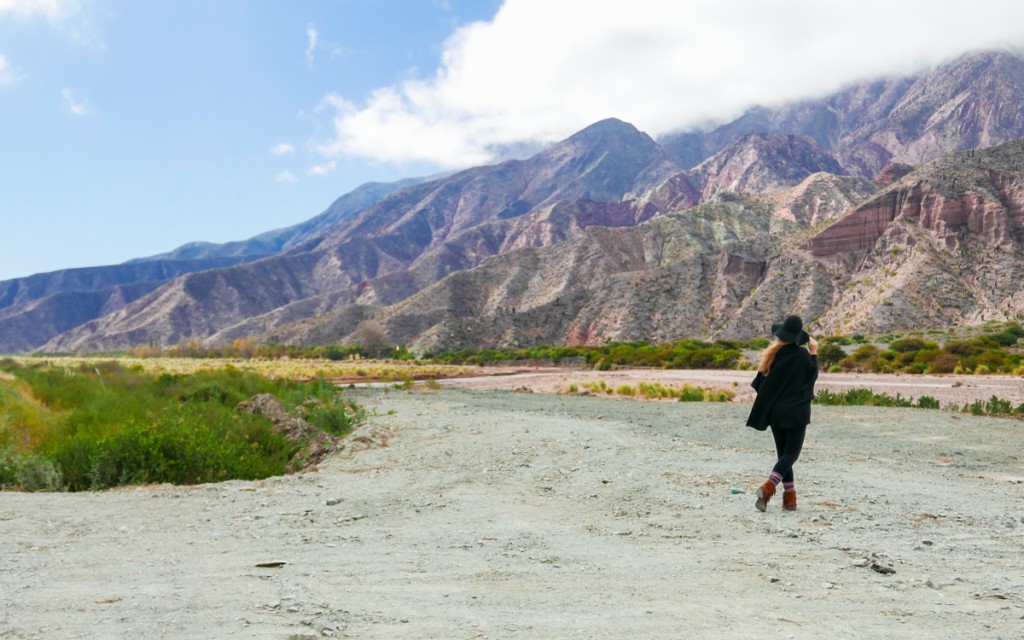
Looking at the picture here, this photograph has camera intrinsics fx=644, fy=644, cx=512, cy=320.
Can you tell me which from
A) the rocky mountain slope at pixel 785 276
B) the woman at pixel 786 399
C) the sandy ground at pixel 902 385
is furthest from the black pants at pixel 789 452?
the rocky mountain slope at pixel 785 276

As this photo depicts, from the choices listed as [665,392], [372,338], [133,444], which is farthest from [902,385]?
[372,338]

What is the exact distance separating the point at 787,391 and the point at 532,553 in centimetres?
344

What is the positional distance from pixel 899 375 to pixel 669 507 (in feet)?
100

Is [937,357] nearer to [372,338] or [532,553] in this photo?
[532,553]

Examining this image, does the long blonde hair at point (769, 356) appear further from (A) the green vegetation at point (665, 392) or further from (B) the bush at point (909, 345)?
(B) the bush at point (909, 345)

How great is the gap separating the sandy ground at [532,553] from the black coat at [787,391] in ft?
3.20

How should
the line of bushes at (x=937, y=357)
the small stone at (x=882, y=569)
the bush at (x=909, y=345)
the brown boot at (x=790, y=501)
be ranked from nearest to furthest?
the small stone at (x=882, y=569) → the brown boot at (x=790, y=501) → the line of bushes at (x=937, y=357) → the bush at (x=909, y=345)

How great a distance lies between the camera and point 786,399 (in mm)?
6969

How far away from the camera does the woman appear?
6.87m

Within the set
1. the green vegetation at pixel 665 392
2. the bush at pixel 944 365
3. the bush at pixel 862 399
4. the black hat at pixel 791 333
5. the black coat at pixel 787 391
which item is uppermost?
the black hat at pixel 791 333

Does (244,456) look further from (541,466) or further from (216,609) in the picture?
(216,609)

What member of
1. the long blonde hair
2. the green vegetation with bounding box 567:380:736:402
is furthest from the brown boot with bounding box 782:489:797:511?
the green vegetation with bounding box 567:380:736:402

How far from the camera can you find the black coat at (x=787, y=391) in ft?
22.7

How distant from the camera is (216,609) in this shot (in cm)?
398
